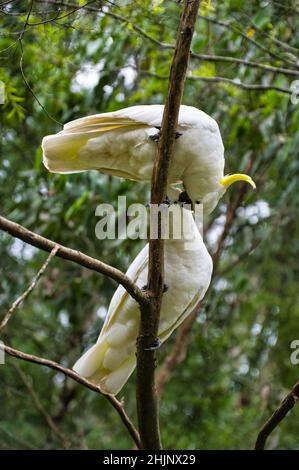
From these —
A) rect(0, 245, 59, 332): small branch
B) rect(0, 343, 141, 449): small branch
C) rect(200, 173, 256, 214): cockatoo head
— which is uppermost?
rect(200, 173, 256, 214): cockatoo head

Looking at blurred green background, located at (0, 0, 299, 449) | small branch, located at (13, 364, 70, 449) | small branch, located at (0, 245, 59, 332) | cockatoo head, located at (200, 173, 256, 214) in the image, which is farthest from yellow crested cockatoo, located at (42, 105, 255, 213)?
small branch, located at (13, 364, 70, 449)

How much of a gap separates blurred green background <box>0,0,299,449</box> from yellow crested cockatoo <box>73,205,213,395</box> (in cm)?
91

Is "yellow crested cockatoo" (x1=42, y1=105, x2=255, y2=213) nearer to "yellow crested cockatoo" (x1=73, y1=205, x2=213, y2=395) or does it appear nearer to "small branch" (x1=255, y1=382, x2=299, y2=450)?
"yellow crested cockatoo" (x1=73, y1=205, x2=213, y2=395)

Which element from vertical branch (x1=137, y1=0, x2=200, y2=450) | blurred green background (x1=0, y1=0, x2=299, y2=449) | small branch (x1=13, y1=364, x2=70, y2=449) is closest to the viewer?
vertical branch (x1=137, y1=0, x2=200, y2=450)

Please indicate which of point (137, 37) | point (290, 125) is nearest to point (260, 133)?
point (290, 125)

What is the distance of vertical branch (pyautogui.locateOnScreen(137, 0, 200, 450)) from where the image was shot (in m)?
2.07

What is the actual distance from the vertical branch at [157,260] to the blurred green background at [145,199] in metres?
0.78

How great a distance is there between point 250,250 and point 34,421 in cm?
206

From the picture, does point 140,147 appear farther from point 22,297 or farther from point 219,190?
point 22,297

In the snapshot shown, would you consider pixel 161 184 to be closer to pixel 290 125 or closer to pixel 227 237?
pixel 290 125

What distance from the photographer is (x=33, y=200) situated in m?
4.24

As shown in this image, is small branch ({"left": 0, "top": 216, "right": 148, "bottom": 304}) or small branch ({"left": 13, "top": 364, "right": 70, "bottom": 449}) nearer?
small branch ({"left": 0, "top": 216, "right": 148, "bottom": 304})

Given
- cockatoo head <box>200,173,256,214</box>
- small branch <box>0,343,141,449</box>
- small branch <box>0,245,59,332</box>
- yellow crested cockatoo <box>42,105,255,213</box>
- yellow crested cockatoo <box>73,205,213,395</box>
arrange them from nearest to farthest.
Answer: small branch <box>0,245,59,332</box>, small branch <box>0,343,141,449</box>, yellow crested cockatoo <box>42,105,255,213</box>, cockatoo head <box>200,173,256,214</box>, yellow crested cockatoo <box>73,205,213,395</box>

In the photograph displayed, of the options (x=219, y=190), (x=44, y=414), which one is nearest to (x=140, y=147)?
(x=219, y=190)
